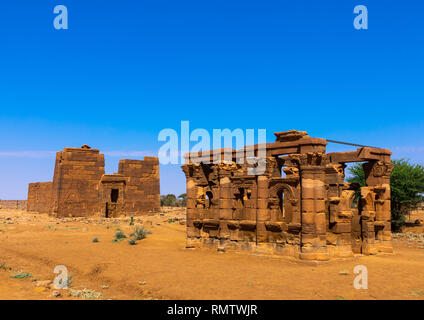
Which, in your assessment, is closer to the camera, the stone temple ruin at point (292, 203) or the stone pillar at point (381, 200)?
the stone temple ruin at point (292, 203)

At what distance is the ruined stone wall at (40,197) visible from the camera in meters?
38.7

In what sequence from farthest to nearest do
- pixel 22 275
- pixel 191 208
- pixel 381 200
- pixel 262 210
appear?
pixel 191 208, pixel 381 200, pixel 262 210, pixel 22 275

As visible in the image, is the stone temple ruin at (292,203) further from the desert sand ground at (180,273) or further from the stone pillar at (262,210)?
the desert sand ground at (180,273)

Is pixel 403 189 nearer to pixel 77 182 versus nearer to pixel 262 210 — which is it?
pixel 262 210

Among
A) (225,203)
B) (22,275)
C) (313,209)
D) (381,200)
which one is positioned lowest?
(22,275)

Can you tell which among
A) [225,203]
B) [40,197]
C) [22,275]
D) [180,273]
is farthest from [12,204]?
[180,273]

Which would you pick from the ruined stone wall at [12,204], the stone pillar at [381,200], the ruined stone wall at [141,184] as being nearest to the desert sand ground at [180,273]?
the stone pillar at [381,200]

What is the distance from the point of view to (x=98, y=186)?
1393 inches

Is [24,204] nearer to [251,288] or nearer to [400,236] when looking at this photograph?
[400,236]

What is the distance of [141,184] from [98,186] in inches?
150

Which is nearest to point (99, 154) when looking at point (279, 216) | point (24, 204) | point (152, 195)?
point (152, 195)

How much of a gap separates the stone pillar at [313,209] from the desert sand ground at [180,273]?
703 mm

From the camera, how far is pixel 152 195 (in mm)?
37844

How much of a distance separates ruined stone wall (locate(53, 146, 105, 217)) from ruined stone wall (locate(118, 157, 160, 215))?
2.36 metres
